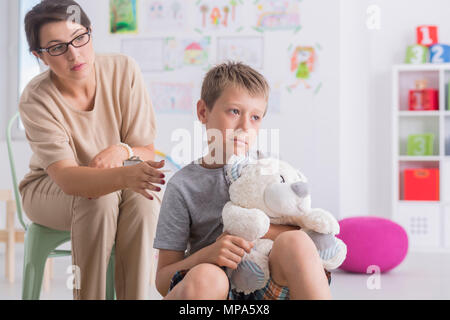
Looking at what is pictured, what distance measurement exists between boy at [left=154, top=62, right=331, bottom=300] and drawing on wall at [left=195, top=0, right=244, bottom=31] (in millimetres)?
2060

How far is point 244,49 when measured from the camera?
3012mm

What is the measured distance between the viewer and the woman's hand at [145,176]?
941 mm

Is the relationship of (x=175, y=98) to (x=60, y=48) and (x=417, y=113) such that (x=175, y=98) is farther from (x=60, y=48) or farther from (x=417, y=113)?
(x=60, y=48)

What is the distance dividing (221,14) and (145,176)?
224 cm

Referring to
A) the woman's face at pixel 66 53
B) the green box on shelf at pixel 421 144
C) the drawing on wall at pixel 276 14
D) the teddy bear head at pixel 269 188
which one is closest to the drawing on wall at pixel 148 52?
the drawing on wall at pixel 276 14

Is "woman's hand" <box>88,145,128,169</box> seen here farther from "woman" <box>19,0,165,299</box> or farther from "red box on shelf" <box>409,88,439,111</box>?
"red box on shelf" <box>409,88,439,111</box>

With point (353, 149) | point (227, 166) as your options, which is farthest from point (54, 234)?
point (353, 149)

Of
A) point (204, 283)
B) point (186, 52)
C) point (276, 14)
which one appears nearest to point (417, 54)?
point (276, 14)

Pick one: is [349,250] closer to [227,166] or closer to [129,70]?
[129,70]

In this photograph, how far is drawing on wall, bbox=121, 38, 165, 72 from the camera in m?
3.09

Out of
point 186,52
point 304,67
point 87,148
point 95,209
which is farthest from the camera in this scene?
point 186,52

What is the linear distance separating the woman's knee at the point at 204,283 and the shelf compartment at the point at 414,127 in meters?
2.94

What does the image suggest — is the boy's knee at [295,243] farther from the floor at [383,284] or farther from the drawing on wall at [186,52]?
the drawing on wall at [186,52]

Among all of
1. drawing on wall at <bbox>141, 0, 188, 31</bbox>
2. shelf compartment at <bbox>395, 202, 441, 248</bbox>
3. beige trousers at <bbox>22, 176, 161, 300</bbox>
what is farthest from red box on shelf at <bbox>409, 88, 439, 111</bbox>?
beige trousers at <bbox>22, 176, 161, 300</bbox>
